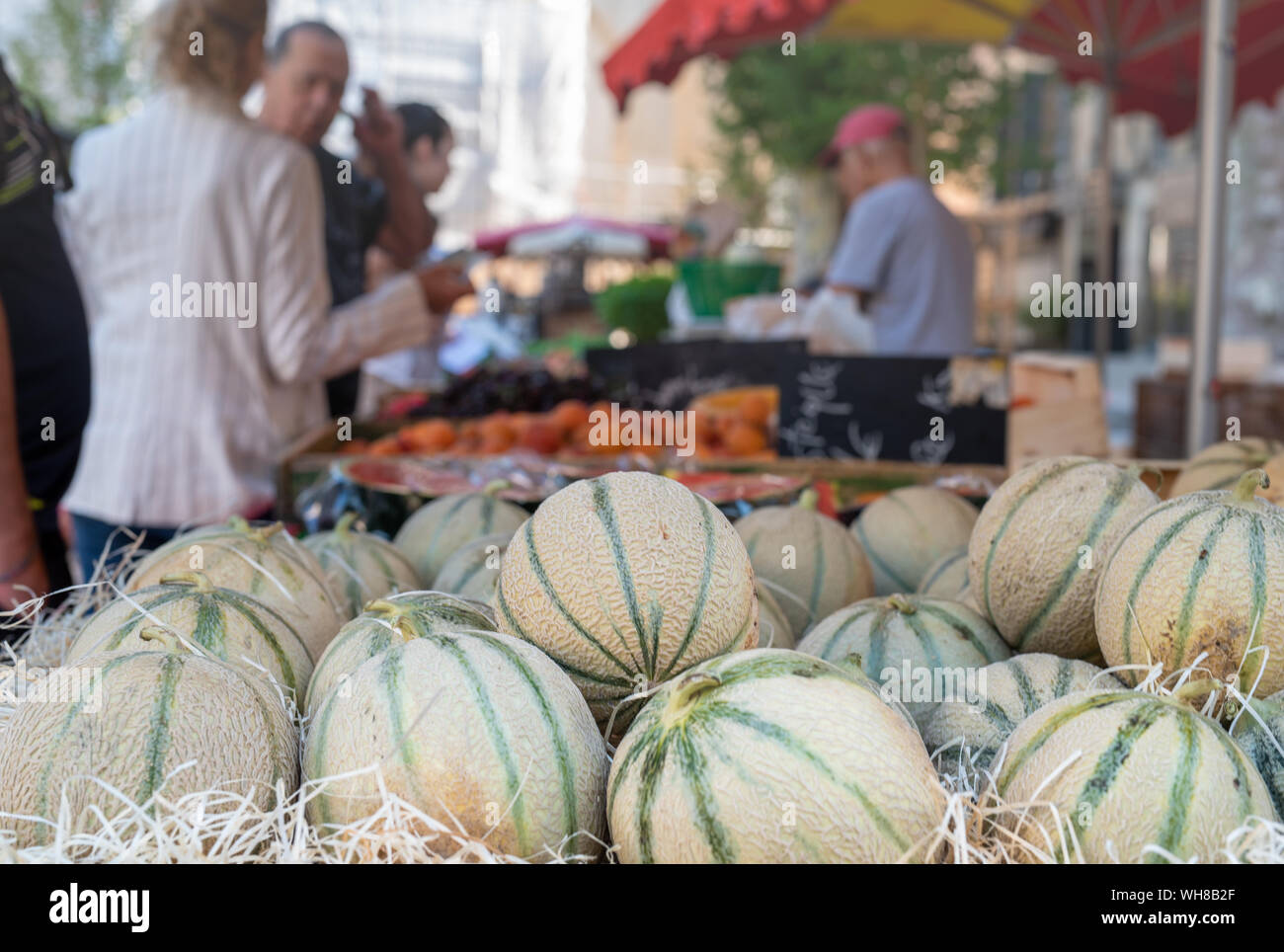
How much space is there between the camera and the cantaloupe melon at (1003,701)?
4.37 ft

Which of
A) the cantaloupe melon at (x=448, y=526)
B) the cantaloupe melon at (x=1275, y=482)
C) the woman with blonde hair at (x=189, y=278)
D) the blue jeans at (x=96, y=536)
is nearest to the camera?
the cantaloupe melon at (x=1275, y=482)

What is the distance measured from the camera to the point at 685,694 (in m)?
1.09

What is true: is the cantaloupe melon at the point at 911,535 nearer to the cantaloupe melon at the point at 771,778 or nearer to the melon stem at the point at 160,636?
the cantaloupe melon at the point at 771,778

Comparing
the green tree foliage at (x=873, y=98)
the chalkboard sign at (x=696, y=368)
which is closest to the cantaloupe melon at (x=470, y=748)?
the chalkboard sign at (x=696, y=368)

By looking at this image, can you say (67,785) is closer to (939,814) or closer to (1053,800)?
(939,814)

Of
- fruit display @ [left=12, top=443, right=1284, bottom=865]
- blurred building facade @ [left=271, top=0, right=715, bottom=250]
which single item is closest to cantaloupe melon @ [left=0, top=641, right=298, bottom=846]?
fruit display @ [left=12, top=443, right=1284, bottom=865]

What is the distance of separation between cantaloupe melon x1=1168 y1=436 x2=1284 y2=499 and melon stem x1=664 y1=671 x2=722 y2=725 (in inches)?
58.7

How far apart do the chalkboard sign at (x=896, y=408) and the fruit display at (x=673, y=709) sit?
5.96ft

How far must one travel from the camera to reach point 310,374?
11.6 ft

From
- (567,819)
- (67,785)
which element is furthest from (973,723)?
(67,785)

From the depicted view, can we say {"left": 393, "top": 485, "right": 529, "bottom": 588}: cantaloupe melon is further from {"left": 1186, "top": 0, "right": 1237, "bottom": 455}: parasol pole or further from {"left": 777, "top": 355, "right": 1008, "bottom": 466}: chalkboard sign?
{"left": 1186, "top": 0, "right": 1237, "bottom": 455}: parasol pole

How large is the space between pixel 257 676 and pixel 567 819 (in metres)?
0.42

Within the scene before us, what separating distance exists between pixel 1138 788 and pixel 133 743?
0.96 m
